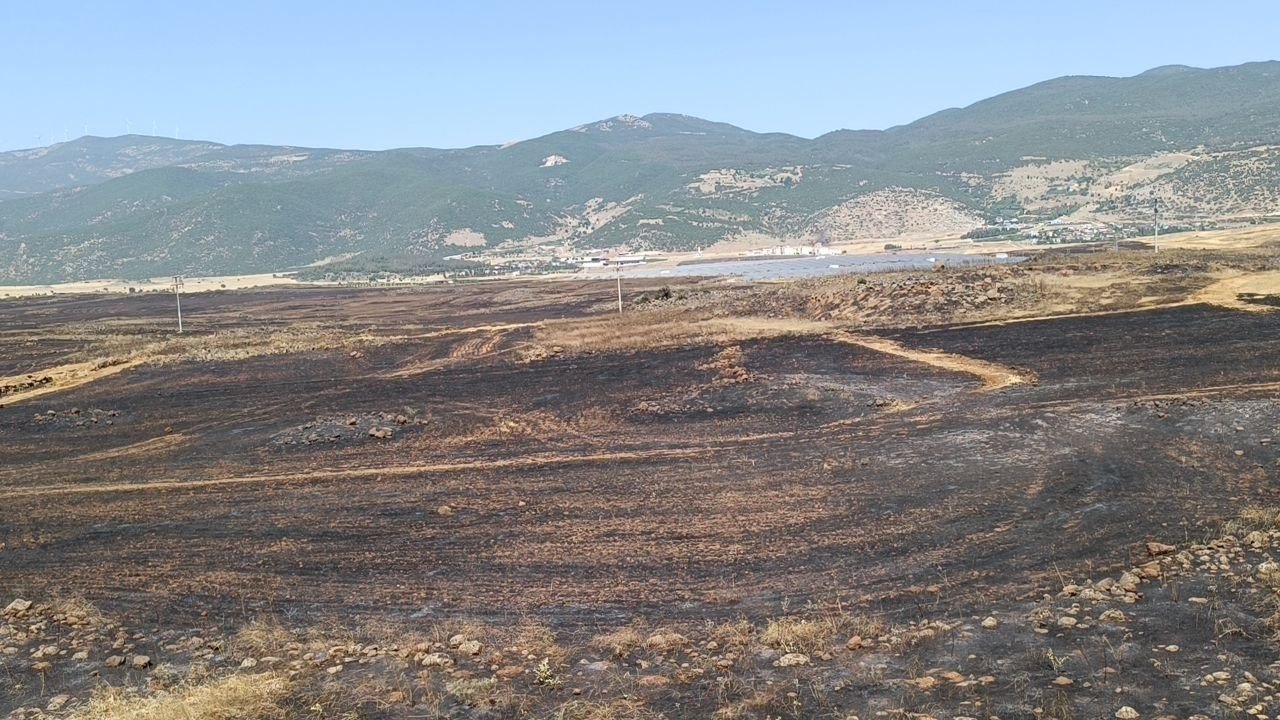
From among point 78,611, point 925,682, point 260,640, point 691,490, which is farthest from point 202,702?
point 691,490

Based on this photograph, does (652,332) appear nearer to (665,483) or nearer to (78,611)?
(665,483)

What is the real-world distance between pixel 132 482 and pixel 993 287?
42.1 meters

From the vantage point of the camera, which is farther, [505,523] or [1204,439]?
[1204,439]

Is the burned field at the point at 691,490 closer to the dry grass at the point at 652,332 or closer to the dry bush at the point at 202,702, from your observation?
the dry bush at the point at 202,702

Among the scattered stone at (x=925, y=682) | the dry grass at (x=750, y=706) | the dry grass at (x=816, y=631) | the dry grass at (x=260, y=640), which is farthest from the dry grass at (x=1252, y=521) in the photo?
the dry grass at (x=260, y=640)

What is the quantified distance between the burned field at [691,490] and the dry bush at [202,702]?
1.38 m

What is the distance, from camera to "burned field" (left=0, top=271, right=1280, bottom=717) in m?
12.3

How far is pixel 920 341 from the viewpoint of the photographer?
36969 millimetres

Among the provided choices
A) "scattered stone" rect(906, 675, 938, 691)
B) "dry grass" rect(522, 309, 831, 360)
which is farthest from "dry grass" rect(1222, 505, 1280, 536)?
"dry grass" rect(522, 309, 831, 360)

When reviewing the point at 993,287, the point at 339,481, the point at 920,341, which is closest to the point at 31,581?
the point at 339,481

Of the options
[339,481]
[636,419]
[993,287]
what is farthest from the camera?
[993,287]

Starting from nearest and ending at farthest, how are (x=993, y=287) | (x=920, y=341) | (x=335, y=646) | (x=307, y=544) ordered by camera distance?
(x=335, y=646) → (x=307, y=544) → (x=920, y=341) → (x=993, y=287)

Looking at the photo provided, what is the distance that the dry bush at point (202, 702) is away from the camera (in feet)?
31.1

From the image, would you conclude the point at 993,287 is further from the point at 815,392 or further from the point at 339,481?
the point at 339,481
